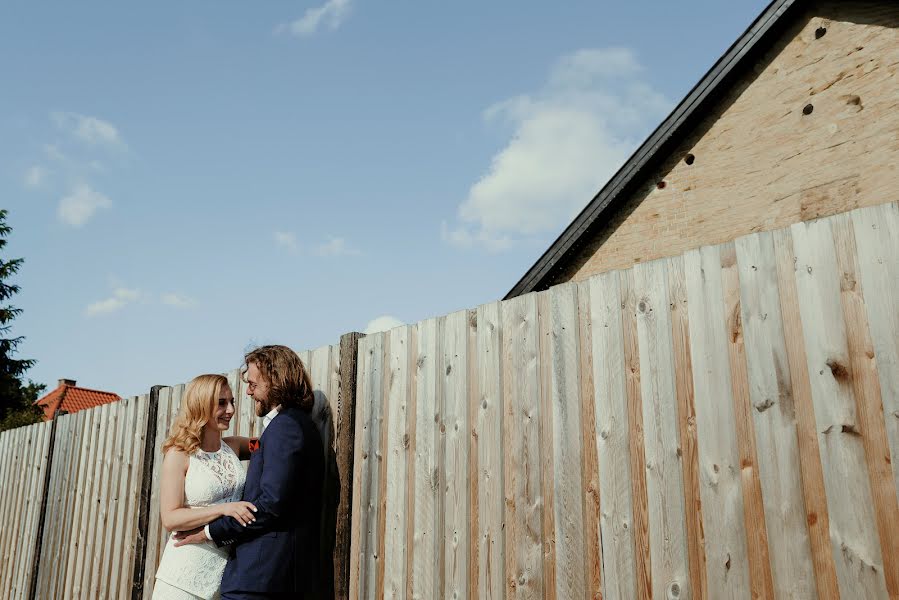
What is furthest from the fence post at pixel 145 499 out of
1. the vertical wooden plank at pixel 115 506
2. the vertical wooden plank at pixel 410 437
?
the vertical wooden plank at pixel 410 437

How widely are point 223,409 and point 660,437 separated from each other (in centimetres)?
251

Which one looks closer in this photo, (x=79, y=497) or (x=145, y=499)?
(x=145, y=499)

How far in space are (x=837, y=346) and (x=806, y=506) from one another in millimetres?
519

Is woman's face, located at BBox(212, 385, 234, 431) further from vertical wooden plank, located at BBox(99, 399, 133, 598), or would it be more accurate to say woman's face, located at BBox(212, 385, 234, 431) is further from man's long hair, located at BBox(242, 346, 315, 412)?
vertical wooden plank, located at BBox(99, 399, 133, 598)

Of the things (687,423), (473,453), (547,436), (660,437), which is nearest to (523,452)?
(547,436)

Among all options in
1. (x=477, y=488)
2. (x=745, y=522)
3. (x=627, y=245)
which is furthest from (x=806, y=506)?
(x=627, y=245)

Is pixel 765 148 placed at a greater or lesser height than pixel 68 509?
greater

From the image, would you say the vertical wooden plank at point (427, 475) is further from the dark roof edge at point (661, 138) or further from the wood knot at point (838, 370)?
the dark roof edge at point (661, 138)

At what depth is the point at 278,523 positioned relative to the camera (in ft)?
11.7

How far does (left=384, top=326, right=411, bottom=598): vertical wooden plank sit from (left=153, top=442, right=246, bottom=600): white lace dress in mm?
897

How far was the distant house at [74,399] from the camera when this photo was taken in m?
33.2

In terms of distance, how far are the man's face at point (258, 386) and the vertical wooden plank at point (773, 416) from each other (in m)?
2.49

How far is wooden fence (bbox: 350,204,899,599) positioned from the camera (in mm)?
2238

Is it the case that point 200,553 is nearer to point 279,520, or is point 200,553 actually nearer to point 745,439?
point 279,520
